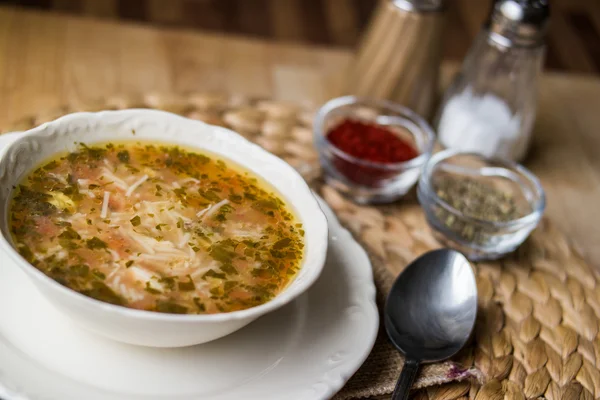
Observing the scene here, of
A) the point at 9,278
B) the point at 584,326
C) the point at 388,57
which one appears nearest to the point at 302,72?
the point at 388,57

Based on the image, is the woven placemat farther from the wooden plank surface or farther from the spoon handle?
the wooden plank surface

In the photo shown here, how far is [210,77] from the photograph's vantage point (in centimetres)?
254

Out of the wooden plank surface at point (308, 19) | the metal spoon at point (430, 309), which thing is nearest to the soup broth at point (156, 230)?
the metal spoon at point (430, 309)

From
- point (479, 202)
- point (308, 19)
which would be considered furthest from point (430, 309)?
point (308, 19)

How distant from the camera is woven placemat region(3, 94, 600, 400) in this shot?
1461 mm

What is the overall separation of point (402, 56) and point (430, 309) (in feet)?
3.32

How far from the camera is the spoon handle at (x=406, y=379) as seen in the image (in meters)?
1.36

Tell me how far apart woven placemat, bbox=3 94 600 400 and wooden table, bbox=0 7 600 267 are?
1.15 ft

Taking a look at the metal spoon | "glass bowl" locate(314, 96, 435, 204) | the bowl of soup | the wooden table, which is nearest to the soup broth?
the bowl of soup

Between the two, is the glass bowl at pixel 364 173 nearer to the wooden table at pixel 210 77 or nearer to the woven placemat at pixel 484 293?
the woven placemat at pixel 484 293

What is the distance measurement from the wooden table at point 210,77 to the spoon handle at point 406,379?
3.07 ft

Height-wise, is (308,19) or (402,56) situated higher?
(402,56)

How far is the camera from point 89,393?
3.81 ft

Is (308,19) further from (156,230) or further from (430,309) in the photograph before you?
(156,230)
